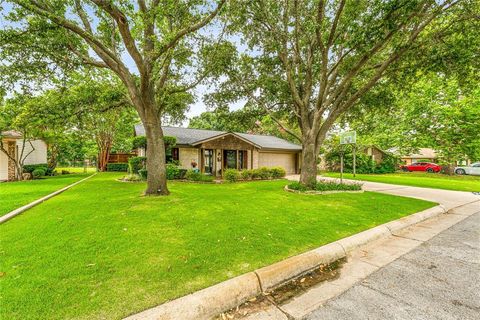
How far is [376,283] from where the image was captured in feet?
9.13

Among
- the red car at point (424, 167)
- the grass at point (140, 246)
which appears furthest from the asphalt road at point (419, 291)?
the red car at point (424, 167)

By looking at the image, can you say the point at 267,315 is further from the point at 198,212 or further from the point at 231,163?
A: the point at 231,163

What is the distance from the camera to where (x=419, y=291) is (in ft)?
8.57

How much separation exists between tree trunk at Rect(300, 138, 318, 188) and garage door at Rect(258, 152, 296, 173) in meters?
9.30

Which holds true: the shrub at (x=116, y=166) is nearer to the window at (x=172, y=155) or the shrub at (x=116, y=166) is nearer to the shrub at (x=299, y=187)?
the window at (x=172, y=155)

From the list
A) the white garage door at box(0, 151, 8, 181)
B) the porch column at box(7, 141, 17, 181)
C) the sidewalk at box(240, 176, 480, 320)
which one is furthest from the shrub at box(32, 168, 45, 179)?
the sidewalk at box(240, 176, 480, 320)

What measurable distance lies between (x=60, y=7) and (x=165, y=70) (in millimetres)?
3518

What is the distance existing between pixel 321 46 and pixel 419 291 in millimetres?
8692

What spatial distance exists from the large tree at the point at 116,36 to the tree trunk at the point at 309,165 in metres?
6.37

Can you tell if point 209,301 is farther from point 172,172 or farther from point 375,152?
point 375,152

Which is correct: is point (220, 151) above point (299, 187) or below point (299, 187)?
above

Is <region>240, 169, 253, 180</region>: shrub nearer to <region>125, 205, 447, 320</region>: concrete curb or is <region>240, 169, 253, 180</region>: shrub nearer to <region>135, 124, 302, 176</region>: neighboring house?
<region>135, 124, 302, 176</region>: neighboring house

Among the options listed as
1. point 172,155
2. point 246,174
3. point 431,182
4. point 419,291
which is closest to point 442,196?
point 431,182

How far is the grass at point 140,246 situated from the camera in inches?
87.8
